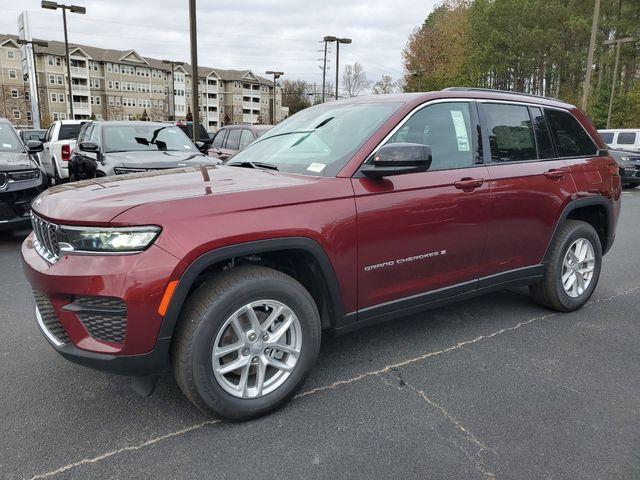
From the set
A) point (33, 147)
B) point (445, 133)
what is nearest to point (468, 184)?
point (445, 133)

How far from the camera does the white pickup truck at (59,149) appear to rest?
1181 centimetres

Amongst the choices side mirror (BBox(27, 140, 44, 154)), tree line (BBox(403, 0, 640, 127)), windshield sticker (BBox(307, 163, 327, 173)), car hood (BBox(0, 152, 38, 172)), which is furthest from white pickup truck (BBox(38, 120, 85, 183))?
tree line (BBox(403, 0, 640, 127))

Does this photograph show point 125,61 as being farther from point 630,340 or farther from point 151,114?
point 630,340

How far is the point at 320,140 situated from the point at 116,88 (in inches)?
3611

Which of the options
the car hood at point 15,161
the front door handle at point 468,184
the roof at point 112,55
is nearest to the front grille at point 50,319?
the front door handle at point 468,184

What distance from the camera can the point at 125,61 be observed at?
8506 centimetres

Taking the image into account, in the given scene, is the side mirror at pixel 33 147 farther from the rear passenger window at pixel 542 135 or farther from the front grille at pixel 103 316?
the rear passenger window at pixel 542 135

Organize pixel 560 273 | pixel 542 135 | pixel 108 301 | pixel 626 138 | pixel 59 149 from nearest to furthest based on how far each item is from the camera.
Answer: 1. pixel 108 301
2. pixel 542 135
3. pixel 560 273
4. pixel 59 149
5. pixel 626 138

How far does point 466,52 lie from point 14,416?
47.6 metres

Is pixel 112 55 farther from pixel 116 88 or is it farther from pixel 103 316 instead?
pixel 103 316

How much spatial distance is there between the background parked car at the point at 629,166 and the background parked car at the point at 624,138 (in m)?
2.24

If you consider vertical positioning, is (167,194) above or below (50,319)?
above

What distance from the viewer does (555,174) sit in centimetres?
402

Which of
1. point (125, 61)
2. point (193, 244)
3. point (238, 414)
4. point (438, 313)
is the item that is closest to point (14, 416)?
point (238, 414)
